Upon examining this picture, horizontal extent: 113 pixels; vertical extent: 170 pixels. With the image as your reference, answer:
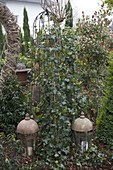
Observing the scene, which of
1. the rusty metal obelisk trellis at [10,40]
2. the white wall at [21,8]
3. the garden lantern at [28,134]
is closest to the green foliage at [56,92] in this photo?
the garden lantern at [28,134]

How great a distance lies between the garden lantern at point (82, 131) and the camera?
3461mm

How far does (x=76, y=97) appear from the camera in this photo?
11.7ft

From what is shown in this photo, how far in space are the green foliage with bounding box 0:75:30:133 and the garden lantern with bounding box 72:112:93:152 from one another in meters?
0.93

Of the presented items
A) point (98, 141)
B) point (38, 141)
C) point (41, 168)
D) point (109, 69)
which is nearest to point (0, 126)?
point (38, 141)

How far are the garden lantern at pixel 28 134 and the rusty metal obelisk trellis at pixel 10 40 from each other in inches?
40.0

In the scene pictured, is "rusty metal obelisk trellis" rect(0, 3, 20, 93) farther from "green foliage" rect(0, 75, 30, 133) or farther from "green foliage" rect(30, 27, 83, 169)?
"green foliage" rect(30, 27, 83, 169)

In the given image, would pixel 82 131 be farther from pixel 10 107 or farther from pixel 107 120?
pixel 10 107

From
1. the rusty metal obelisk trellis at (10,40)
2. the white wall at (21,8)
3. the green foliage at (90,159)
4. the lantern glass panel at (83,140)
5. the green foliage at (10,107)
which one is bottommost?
the green foliage at (90,159)

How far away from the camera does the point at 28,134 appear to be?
11.1 feet

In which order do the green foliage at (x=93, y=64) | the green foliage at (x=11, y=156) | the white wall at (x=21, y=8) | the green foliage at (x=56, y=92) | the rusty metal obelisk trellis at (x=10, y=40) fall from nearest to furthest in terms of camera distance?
1. the green foliage at (x=11, y=156)
2. the green foliage at (x=56, y=92)
3. the rusty metal obelisk trellis at (x=10, y=40)
4. the green foliage at (x=93, y=64)
5. the white wall at (x=21, y=8)

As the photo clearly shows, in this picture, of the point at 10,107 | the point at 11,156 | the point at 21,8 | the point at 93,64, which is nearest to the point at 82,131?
the point at 11,156

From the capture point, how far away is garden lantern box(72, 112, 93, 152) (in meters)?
3.46

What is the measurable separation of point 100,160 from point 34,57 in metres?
1.66

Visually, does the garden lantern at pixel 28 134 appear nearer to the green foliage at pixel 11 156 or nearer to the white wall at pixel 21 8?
the green foliage at pixel 11 156
